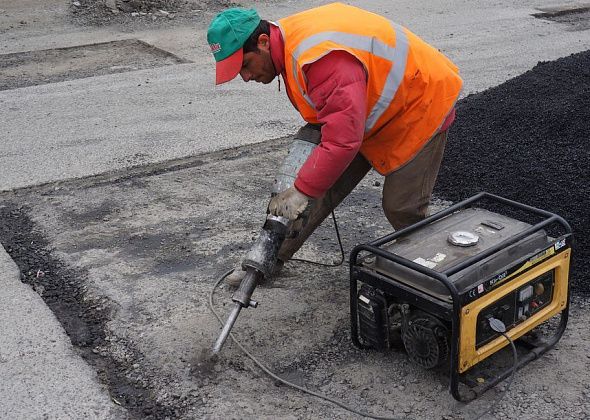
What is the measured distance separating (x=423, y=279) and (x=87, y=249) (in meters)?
2.23

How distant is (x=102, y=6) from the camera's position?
1073 cm

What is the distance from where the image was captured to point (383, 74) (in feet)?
10.5

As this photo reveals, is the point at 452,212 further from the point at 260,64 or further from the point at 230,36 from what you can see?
the point at 230,36

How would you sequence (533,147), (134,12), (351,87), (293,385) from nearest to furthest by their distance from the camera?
1. (351,87)
2. (293,385)
3. (533,147)
4. (134,12)

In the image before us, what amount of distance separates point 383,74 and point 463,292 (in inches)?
38.8

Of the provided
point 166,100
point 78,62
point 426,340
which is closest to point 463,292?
point 426,340

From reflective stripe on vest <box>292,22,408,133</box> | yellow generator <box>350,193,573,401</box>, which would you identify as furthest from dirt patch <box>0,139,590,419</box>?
reflective stripe on vest <box>292,22,408,133</box>

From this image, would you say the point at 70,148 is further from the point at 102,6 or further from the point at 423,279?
the point at 102,6

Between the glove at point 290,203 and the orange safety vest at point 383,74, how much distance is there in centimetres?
36

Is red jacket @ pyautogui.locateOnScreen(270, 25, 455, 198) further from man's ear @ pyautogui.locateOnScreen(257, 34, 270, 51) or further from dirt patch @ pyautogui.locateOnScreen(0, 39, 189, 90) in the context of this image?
dirt patch @ pyautogui.locateOnScreen(0, 39, 189, 90)

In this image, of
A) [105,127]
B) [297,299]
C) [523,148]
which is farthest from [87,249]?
[523,148]

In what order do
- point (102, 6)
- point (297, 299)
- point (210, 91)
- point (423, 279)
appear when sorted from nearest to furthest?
1. point (423, 279)
2. point (297, 299)
3. point (210, 91)
4. point (102, 6)

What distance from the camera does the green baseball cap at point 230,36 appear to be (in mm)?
3115

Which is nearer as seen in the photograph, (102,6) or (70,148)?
(70,148)
